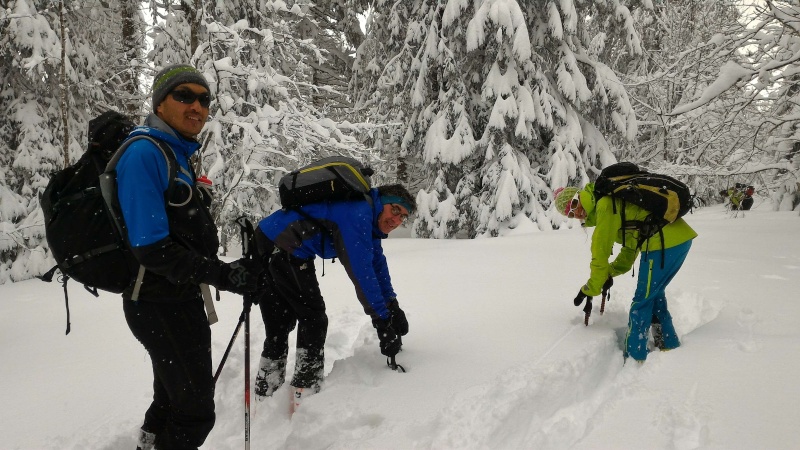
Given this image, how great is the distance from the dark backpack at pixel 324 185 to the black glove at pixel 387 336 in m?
0.92

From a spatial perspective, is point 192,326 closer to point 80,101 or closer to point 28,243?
point 28,243

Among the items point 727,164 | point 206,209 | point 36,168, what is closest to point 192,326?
point 206,209

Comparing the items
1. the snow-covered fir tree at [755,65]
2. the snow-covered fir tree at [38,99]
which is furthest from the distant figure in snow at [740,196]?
the snow-covered fir tree at [38,99]

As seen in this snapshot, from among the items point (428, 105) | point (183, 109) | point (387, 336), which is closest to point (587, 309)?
point (387, 336)

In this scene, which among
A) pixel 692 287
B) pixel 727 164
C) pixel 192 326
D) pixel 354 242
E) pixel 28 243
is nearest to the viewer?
pixel 192 326

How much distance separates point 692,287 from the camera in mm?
5387

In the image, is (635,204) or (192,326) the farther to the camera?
(635,204)

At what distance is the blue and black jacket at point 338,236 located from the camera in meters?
3.13

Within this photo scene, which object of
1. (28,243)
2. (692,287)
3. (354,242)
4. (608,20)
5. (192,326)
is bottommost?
(28,243)

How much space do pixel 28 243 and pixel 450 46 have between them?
32.6 feet

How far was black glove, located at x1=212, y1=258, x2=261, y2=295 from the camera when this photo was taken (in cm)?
218

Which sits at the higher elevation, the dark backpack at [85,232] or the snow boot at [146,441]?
the dark backpack at [85,232]

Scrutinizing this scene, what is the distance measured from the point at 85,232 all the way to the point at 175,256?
0.40m

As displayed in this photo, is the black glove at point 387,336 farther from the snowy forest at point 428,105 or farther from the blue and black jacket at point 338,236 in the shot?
the snowy forest at point 428,105
